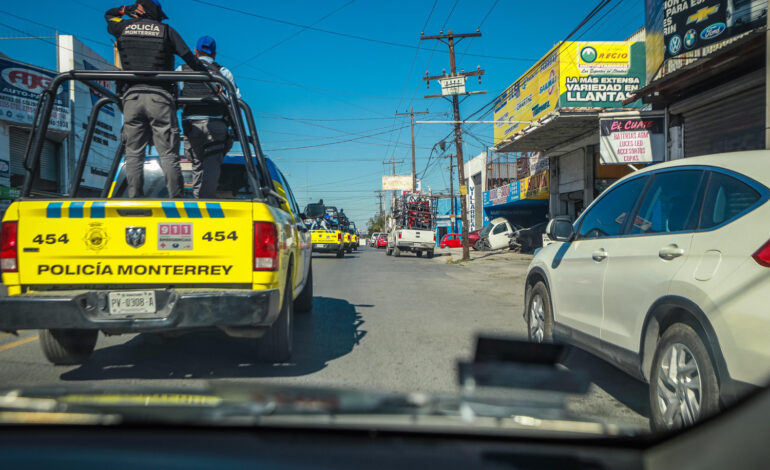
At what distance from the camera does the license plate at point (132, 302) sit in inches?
151

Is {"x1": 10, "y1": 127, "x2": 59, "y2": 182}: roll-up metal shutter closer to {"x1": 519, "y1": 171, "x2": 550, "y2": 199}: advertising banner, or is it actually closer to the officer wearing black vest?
{"x1": 519, "y1": 171, "x2": 550, "y2": 199}: advertising banner

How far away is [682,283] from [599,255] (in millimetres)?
1142

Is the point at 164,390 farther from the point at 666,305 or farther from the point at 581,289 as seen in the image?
the point at 581,289

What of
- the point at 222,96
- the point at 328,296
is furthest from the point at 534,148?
the point at 222,96

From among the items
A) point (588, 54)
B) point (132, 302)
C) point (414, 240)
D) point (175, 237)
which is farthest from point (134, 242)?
point (414, 240)

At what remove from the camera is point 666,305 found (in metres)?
3.05

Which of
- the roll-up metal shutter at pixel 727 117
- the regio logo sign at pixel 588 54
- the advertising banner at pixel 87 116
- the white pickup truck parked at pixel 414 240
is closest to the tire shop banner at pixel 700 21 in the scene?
the roll-up metal shutter at pixel 727 117

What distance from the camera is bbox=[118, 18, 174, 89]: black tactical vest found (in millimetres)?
4727

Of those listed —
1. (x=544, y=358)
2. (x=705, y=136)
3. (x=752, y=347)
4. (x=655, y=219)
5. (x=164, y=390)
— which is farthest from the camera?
(x=705, y=136)

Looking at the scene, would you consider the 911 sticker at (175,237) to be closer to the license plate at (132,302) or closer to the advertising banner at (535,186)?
the license plate at (132,302)

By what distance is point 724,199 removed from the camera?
2932mm

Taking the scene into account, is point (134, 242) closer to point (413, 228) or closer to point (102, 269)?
point (102, 269)

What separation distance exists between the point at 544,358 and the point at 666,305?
131 centimetres

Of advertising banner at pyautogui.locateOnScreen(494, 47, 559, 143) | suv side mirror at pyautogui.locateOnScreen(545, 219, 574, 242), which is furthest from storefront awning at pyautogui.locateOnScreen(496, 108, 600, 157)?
suv side mirror at pyautogui.locateOnScreen(545, 219, 574, 242)
